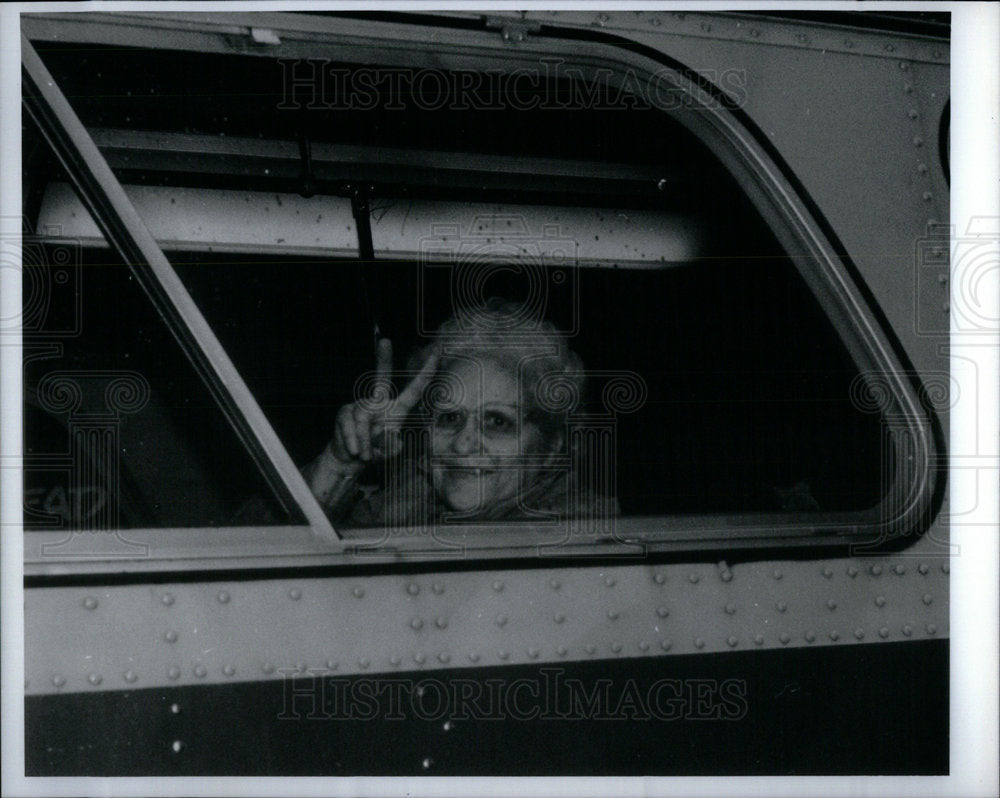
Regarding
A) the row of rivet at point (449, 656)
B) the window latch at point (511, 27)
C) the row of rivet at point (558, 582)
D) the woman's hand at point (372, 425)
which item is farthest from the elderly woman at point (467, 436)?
the window latch at point (511, 27)

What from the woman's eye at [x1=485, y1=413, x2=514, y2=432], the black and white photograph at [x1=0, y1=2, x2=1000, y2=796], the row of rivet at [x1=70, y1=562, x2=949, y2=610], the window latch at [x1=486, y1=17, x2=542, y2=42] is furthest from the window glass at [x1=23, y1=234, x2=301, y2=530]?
the window latch at [x1=486, y1=17, x2=542, y2=42]

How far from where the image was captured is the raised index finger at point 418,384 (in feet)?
5.25

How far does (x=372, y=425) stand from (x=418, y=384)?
0.10 metres

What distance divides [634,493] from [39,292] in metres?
1.04

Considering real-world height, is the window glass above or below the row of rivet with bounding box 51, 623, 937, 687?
above

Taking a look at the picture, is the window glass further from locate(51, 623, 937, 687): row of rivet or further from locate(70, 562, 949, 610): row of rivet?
locate(51, 623, 937, 687): row of rivet

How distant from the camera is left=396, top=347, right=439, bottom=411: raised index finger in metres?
1.60

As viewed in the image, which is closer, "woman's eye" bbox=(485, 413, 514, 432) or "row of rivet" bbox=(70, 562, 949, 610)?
"row of rivet" bbox=(70, 562, 949, 610)

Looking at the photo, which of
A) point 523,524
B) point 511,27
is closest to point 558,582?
point 523,524

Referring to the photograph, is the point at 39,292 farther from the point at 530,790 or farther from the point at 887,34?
the point at 887,34

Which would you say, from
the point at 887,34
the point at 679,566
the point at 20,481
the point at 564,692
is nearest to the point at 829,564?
the point at 679,566

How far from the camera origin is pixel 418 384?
161 centimetres

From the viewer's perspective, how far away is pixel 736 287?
5.87ft

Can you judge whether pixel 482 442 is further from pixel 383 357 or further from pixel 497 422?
pixel 383 357
